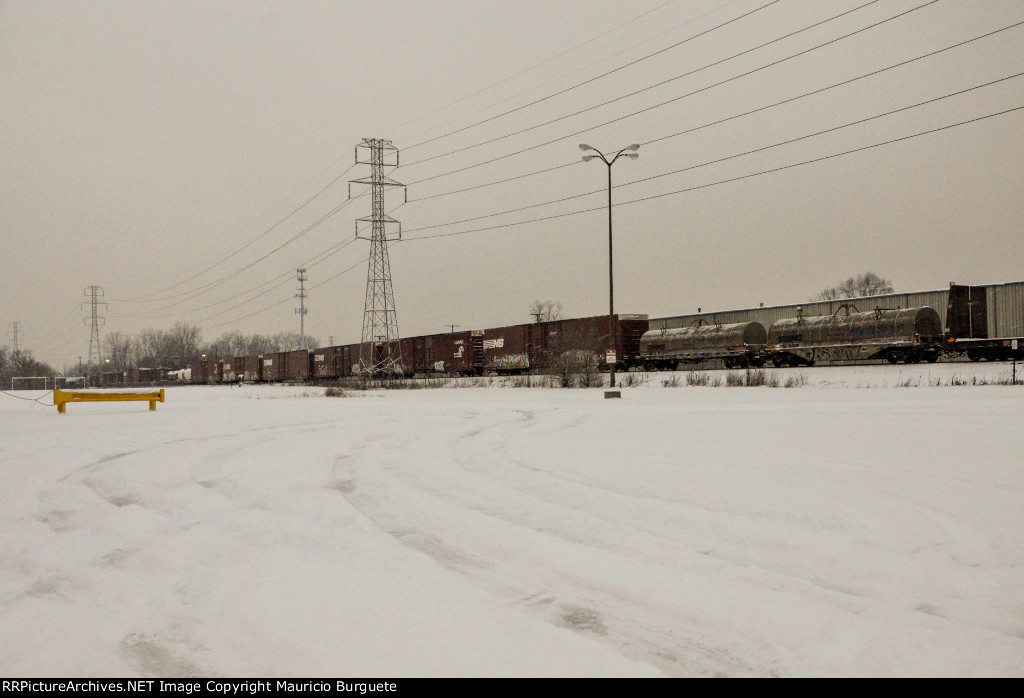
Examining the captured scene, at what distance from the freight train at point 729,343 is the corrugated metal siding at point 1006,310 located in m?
0.79

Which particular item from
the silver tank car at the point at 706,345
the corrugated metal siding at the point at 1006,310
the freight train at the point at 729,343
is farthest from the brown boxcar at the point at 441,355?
the corrugated metal siding at the point at 1006,310

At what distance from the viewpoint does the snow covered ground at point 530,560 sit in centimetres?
284

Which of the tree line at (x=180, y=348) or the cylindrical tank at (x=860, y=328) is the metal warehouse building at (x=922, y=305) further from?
the tree line at (x=180, y=348)

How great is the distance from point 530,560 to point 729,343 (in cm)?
3074

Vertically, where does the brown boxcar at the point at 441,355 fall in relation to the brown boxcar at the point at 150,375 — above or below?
above

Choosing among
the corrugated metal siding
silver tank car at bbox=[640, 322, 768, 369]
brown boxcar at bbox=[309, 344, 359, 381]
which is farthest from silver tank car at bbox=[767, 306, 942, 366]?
brown boxcar at bbox=[309, 344, 359, 381]

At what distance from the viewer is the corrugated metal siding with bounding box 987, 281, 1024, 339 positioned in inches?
1155

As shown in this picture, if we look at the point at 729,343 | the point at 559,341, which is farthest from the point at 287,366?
the point at 729,343

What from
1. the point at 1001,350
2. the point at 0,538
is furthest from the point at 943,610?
the point at 1001,350

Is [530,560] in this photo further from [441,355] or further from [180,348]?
[180,348]

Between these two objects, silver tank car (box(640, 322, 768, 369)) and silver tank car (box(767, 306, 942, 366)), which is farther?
silver tank car (box(640, 322, 768, 369))

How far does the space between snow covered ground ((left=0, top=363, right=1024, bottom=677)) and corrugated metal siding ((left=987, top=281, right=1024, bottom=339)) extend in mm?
26731

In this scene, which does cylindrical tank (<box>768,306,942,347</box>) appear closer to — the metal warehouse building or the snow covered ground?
the metal warehouse building

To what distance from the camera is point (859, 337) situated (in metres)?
29.1
